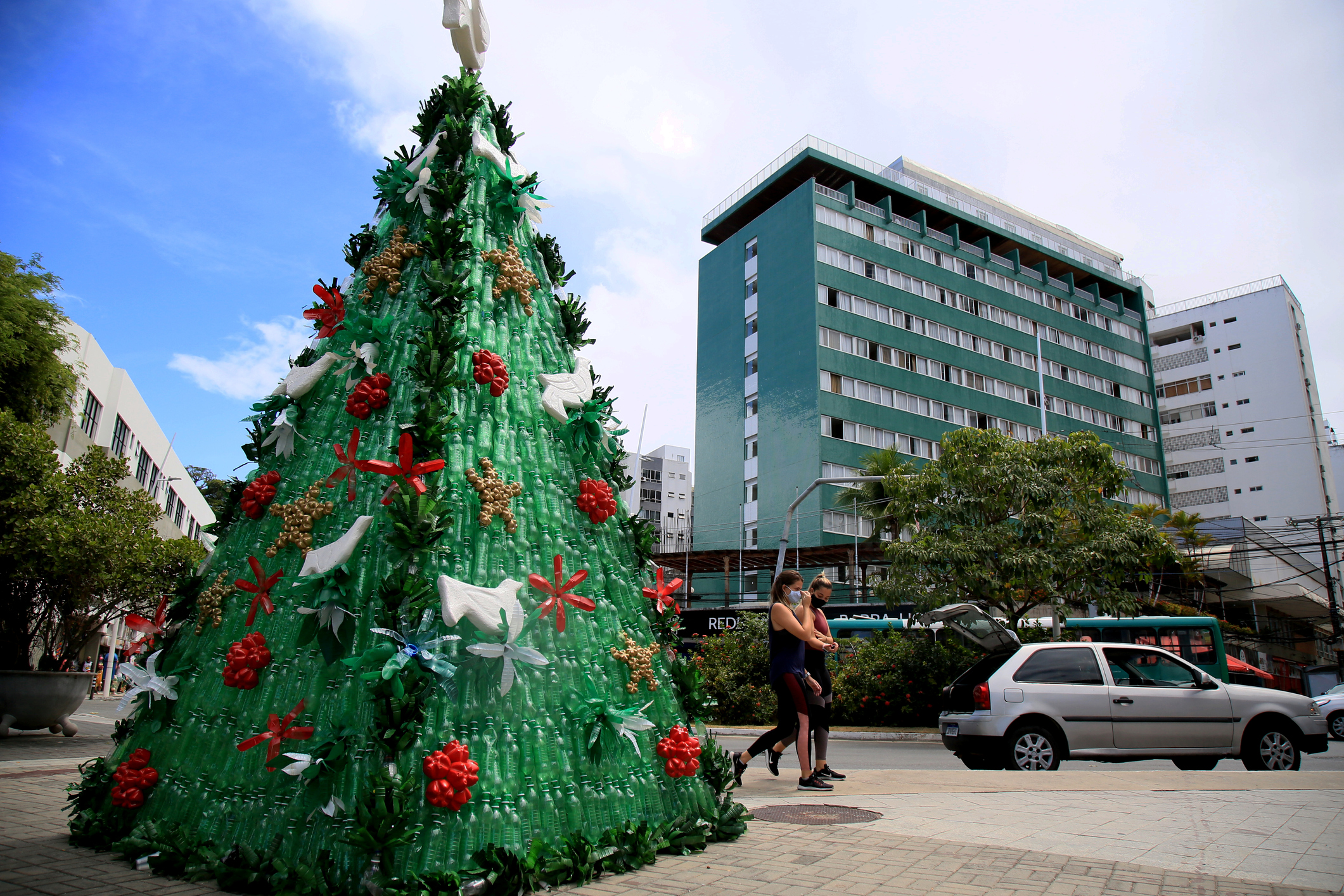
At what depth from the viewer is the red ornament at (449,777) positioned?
3.22 m

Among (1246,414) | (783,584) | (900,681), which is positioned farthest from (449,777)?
(1246,414)

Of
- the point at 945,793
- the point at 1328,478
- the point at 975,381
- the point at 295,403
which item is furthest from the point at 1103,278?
the point at 295,403

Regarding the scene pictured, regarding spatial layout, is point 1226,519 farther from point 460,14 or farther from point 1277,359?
point 460,14

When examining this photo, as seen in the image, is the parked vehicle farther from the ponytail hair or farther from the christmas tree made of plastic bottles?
the christmas tree made of plastic bottles

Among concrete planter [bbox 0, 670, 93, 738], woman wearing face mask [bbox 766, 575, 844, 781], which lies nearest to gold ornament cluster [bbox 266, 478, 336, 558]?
woman wearing face mask [bbox 766, 575, 844, 781]

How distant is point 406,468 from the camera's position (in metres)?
3.71

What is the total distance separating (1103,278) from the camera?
51562mm

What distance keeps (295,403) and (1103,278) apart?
56860 millimetres

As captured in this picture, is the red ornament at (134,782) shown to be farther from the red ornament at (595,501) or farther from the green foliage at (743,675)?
the green foliage at (743,675)

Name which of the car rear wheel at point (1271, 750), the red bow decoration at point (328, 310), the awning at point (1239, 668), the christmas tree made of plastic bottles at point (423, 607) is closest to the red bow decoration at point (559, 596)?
the christmas tree made of plastic bottles at point (423, 607)

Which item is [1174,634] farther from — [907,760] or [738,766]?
[738,766]

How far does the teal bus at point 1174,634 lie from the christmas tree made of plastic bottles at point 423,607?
18704 mm

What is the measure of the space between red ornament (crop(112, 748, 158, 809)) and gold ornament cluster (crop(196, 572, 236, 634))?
675 mm

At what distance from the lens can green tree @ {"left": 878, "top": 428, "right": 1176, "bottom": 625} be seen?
1630 cm
